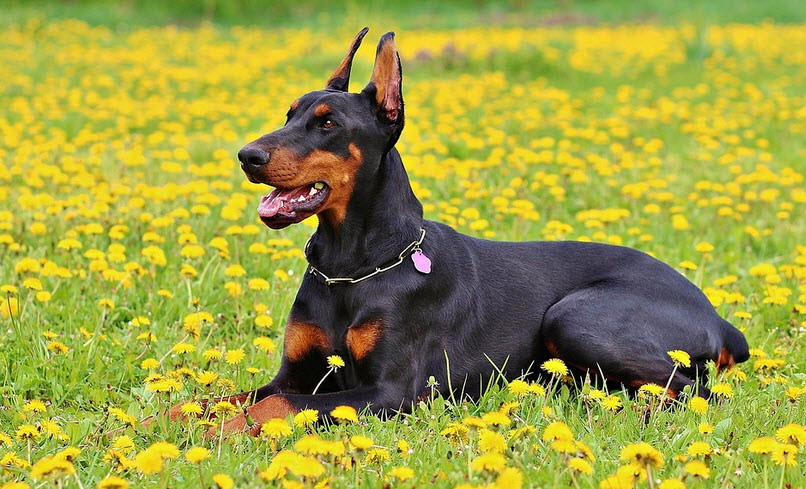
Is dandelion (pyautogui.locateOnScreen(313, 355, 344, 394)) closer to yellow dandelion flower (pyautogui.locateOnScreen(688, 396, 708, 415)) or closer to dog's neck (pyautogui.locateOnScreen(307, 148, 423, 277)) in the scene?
dog's neck (pyautogui.locateOnScreen(307, 148, 423, 277))

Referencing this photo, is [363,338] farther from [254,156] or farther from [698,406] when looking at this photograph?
[698,406]

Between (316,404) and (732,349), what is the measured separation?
204cm

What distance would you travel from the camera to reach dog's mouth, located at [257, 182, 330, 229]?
3.46m

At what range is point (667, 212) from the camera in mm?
6836

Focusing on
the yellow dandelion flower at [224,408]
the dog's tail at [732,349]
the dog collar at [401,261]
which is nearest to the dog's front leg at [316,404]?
the yellow dandelion flower at [224,408]

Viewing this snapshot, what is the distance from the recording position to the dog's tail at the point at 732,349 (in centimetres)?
423

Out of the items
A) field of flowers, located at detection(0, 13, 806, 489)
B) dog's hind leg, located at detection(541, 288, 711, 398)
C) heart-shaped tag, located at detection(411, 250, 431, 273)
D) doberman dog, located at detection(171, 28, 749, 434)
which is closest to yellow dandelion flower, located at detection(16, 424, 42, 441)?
field of flowers, located at detection(0, 13, 806, 489)

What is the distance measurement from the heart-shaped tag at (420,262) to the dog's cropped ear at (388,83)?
1.73ft

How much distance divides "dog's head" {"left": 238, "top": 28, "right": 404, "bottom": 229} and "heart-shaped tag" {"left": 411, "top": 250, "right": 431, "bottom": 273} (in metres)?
0.35

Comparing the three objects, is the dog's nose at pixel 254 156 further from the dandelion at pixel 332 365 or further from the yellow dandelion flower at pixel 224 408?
the yellow dandelion flower at pixel 224 408

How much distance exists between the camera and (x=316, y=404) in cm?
341

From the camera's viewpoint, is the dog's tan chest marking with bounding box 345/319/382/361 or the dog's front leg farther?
the dog's tan chest marking with bounding box 345/319/382/361

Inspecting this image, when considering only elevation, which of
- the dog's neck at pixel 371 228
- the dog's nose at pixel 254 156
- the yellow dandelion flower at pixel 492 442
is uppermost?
the dog's nose at pixel 254 156

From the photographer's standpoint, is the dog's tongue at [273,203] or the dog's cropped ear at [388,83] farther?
the dog's cropped ear at [388,83]
